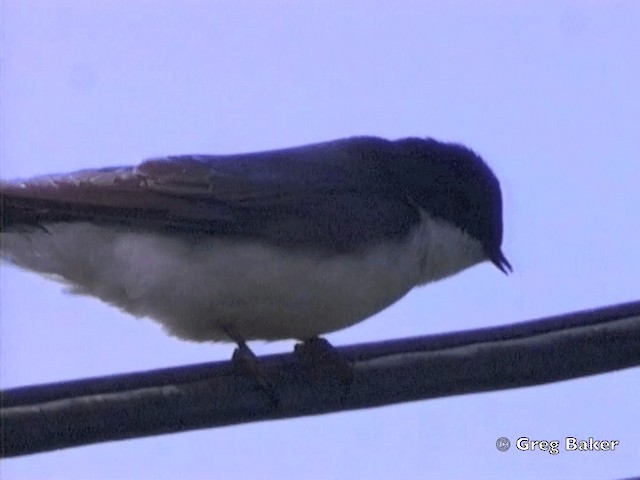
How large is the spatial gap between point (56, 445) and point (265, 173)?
6.32ft

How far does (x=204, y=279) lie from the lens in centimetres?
404

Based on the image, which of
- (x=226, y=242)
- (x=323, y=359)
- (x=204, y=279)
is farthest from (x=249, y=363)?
(x=226, y=242)

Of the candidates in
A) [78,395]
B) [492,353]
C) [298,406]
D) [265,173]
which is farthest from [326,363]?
[265,173]

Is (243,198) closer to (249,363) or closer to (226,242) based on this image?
(226,242)

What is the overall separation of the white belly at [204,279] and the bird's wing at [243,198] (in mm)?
64

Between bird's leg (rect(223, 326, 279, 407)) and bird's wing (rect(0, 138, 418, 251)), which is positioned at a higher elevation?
bird's wing (rect(0, 138, 418, 251))

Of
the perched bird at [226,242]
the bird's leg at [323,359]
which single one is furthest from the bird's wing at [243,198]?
the bird's leg at [323,359]

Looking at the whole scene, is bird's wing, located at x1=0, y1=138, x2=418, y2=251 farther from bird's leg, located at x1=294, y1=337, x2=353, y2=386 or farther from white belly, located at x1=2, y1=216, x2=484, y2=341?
bird's leg, located at x1=294, y1=337, x2=353, y2=386

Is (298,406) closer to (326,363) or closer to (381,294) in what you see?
(326,363)

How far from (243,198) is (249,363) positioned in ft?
3.21

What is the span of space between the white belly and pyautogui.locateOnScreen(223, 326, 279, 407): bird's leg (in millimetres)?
32

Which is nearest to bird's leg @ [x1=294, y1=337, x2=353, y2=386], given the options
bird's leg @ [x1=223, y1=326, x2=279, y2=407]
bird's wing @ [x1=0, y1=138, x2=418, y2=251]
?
bird's leg @ [x1=223, y1=326, x2=279, y2=407]

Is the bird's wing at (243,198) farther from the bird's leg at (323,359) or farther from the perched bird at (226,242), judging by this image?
the bird's leg at (323,359)

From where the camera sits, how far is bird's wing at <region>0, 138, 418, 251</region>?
401cm
